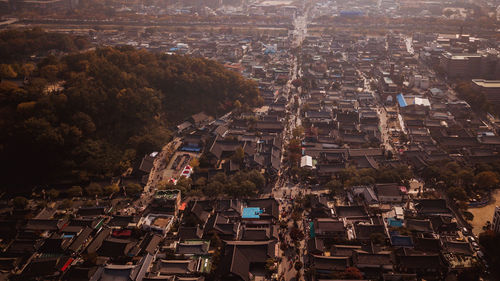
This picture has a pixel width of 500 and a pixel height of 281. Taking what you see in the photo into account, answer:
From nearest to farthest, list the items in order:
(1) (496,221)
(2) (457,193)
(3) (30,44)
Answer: (1) (496,221)
(2) (457,193)
(3) (30,44)

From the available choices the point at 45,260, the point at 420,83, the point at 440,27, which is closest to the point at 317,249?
the point at 45,260

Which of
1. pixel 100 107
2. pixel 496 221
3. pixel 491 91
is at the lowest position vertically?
pixel 496 221

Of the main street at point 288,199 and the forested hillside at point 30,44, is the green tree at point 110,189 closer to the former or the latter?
the main street at point 288,199

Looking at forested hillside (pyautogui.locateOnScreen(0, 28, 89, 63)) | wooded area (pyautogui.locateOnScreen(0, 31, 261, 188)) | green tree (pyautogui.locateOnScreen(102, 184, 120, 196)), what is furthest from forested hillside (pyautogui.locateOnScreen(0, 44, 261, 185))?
forested hillside (pyautogui.locateOnScreen(0, 28, 89, 63))

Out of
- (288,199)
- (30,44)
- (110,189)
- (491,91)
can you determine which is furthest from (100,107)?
(491,91)

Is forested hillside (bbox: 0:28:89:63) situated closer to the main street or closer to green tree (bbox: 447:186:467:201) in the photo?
the main street

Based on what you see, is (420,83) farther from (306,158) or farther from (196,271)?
(196,271)

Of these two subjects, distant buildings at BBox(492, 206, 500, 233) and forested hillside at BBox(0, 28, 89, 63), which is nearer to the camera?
distant buildings at BBox(492, 206, 500, 233)

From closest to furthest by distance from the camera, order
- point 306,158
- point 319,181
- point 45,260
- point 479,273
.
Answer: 1. point 479,273
2. point 45,260
3. point 319,181
4. point 306,158

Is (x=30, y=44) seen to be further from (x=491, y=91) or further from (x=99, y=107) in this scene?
(x=491, y=91)
